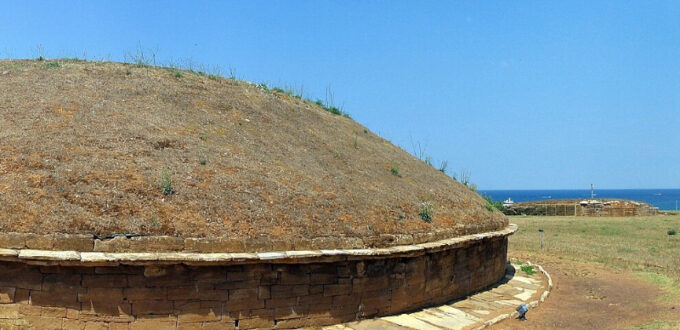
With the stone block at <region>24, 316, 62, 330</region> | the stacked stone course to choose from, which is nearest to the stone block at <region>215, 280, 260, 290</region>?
the stacked stone course

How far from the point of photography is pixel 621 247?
20062 millimetres

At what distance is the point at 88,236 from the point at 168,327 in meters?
1.63

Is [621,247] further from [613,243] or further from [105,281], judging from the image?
[105,281]

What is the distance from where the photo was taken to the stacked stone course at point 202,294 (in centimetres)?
686

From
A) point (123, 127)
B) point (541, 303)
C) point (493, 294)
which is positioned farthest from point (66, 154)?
point (541, 303)

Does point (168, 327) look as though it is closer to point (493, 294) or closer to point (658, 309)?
point (493, 294)

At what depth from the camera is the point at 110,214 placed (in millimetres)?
7363

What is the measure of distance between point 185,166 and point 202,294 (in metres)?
2.46

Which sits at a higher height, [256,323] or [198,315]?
[198,315]

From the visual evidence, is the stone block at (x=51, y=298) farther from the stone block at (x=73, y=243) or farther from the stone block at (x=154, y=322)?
the stone block at (x=154, y=322)

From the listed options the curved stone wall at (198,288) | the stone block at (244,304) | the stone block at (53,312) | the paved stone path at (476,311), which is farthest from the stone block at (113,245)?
A: the paved stone path at (476,311)

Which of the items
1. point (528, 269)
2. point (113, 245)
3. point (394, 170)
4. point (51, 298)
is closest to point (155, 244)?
point (113, 245)

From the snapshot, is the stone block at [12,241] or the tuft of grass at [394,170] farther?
Answer: the tuft of grass at [394,170]

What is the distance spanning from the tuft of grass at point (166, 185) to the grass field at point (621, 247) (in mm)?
8182
